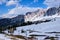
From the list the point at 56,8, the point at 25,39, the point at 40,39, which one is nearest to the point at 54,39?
the point at 40,39

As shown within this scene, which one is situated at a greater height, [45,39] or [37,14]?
[37,14]

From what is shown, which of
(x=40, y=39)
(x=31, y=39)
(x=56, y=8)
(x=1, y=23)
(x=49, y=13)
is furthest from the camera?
(x=49, y=13)

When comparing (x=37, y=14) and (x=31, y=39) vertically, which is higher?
(x=37, y=14)

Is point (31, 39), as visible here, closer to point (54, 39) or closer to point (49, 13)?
point (54, 39)

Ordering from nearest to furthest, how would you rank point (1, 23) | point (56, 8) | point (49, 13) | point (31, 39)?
1. point (31, 39)
2. point (1, 23)
3. point (56, 8)
4. point (49, 13)

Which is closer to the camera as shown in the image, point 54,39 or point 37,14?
point 54,39

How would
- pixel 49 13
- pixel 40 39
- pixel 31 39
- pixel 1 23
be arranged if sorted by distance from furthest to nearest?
pixel 49 13 < pixel 1 23 < pixel 31 39 < pixel 40 39

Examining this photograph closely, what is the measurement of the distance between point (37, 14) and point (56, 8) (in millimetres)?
19635

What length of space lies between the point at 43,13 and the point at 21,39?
7468 cm

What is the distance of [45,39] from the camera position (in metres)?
12.5

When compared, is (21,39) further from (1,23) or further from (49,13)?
(49,13)

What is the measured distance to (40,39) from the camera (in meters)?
12.2

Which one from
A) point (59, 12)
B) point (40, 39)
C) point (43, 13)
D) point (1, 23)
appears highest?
point (43, 13)

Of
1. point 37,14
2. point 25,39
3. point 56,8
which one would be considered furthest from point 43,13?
point 25,39
